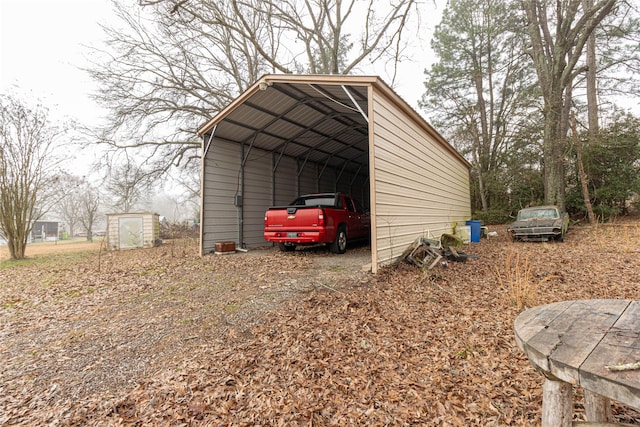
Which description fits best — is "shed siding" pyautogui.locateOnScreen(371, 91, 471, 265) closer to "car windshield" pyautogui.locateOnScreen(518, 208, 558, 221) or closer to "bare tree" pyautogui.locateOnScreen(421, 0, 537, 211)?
"car windshield" pyautogui.locateOnScreen(518, 208, 558, 221)

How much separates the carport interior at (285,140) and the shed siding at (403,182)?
0.83 metres

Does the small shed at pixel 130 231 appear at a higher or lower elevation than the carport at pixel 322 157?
lower

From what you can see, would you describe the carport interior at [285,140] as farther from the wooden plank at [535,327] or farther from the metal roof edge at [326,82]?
the wooden plank at [535,327]

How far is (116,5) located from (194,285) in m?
13.6

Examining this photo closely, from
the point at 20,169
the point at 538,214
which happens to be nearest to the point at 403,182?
the point at 538,214

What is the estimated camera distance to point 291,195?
11734 millimetres

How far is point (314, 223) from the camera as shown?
7102 millimetres

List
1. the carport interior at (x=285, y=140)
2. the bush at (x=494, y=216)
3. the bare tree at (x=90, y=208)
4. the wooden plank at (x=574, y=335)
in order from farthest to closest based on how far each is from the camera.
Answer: the bare tree at (x=90, y=208) < the bush at (x=494, y=216) < the carport interior at (x=285, y=140) < the wooden plank at (x=574, y=335)

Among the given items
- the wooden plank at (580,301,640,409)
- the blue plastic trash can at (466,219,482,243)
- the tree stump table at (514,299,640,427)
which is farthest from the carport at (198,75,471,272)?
the wooden plank at (580,301,640,409)

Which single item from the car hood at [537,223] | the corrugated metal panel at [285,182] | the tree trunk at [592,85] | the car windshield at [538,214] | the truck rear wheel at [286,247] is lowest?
the truck rear wheel at [286,247]

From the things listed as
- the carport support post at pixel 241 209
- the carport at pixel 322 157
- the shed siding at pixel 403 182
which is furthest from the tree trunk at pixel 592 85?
the carport support post at pixel 241 209

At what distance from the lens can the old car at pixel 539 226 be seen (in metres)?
9.18

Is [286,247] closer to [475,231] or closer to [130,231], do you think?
[475,231]

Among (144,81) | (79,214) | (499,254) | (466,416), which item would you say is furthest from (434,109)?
(79,214)
